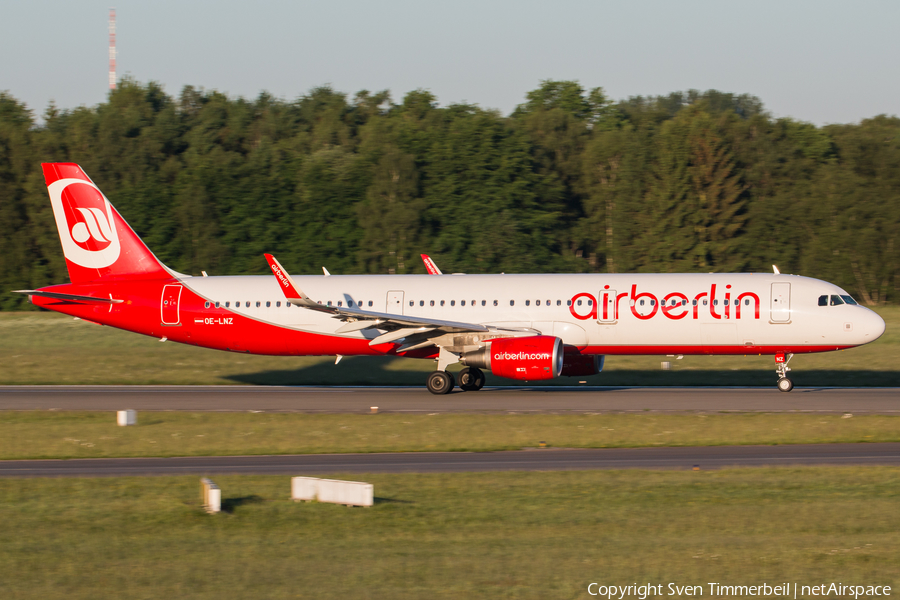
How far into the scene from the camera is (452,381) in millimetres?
29797

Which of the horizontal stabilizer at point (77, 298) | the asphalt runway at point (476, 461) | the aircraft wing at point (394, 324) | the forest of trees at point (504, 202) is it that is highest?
the forest of trees at point (504, 202)

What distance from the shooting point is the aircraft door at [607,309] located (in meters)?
28.8

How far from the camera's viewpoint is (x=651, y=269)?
220 feet

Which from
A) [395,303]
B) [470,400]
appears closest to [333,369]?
[395,303]

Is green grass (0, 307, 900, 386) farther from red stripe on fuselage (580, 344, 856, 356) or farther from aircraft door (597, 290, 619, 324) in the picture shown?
aircraft door (597, 290, 619, 324)

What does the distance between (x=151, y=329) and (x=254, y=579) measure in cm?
2381

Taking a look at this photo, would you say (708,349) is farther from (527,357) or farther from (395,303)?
(395,303)

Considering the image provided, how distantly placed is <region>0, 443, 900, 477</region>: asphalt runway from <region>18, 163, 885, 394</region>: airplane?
8198mm

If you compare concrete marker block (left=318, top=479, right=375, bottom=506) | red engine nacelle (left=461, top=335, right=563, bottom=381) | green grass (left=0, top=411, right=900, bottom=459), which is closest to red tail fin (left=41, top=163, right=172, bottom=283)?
green grass (left=0, top=411, right=900, bottom=459)

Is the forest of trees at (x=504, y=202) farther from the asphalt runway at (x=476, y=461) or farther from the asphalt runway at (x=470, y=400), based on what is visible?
the asphalt runway at (x=476, y=461)

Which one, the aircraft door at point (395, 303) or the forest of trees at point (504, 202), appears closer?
the aircraft door at point (395, 303)

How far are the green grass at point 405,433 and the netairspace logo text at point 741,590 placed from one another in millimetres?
10424

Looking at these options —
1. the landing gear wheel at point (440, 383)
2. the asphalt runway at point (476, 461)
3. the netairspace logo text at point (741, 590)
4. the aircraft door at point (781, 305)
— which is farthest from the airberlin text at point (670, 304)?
the netairspace logo text at point (741, 590)

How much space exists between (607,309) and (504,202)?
Result: 4103 cm
